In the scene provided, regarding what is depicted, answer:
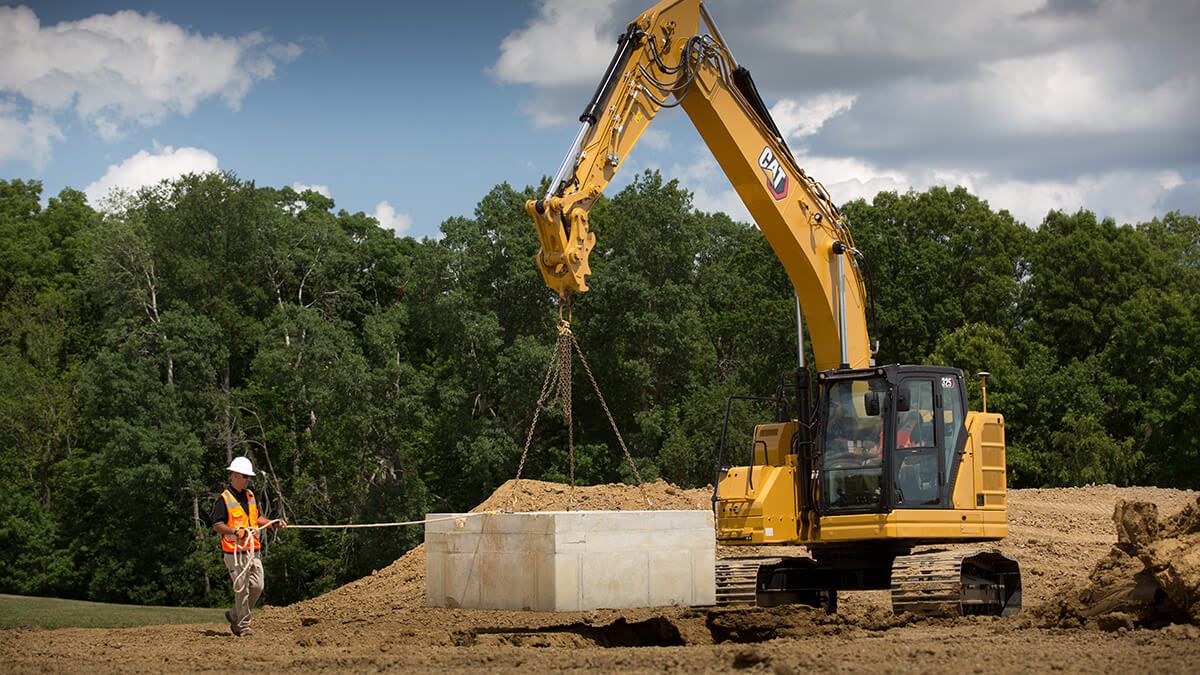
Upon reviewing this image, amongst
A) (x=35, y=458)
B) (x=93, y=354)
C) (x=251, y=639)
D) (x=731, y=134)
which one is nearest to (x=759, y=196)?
(x=731, y=134)

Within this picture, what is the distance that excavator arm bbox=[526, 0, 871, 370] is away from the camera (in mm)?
14367

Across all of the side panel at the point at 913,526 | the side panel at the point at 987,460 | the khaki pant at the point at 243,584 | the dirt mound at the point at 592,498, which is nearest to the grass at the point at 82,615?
the khaki pant at the point at 243,584

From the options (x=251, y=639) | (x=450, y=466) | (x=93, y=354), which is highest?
(x=93, y=354)

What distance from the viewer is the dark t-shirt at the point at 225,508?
12.8 m

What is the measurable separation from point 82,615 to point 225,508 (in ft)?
20.6

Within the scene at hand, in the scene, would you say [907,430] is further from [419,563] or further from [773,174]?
[419,563]

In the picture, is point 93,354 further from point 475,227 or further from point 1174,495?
point 1174,495

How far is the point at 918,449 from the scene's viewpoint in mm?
13602

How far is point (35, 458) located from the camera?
1943 inches

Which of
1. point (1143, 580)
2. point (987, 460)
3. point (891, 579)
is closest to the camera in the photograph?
point (1143, 580)

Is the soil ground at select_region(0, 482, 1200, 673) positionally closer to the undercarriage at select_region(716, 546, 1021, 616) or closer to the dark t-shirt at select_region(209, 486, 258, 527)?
the undercarriage at select_region(716, 546, 1021, 616)

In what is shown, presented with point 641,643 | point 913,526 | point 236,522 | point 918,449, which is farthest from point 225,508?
point 918,449

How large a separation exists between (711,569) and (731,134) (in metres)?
5.14

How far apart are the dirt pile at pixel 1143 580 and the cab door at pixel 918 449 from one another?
1.51 meters
